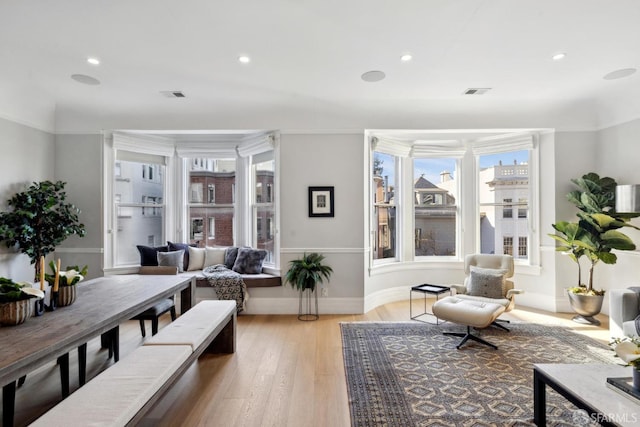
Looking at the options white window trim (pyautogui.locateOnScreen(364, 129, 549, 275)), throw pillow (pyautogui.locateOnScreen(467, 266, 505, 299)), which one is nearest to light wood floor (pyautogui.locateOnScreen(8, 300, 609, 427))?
throw pillow (pyautogui.locateOnScreen(467, 266, 505, 299))

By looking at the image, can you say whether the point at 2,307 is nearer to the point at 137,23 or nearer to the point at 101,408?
the point at 101,408

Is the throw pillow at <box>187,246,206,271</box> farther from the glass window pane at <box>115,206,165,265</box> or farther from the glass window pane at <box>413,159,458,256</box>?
the glass window pane at <box>413,159,458,256</box>

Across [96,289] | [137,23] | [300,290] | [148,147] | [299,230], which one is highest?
[137,23]

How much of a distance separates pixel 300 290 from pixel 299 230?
0.82 meters

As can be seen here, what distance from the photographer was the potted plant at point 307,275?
162 inches

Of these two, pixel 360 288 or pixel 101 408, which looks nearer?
pixel 101 408

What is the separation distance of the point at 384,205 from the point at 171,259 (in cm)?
332

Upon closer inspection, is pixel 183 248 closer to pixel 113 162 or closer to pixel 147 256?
pixel 147 256

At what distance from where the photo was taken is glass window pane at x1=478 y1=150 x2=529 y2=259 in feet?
16.0

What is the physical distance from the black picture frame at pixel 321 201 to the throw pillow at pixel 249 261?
1013 mm

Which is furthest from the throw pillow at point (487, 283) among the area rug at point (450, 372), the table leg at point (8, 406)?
the table leg at point (8, 406)

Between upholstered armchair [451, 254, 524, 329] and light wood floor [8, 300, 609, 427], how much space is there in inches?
38.9

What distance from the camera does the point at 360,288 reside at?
4.43m

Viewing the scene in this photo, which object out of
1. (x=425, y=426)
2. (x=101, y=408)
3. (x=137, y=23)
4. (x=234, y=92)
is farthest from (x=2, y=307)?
(x=234, y=92)
